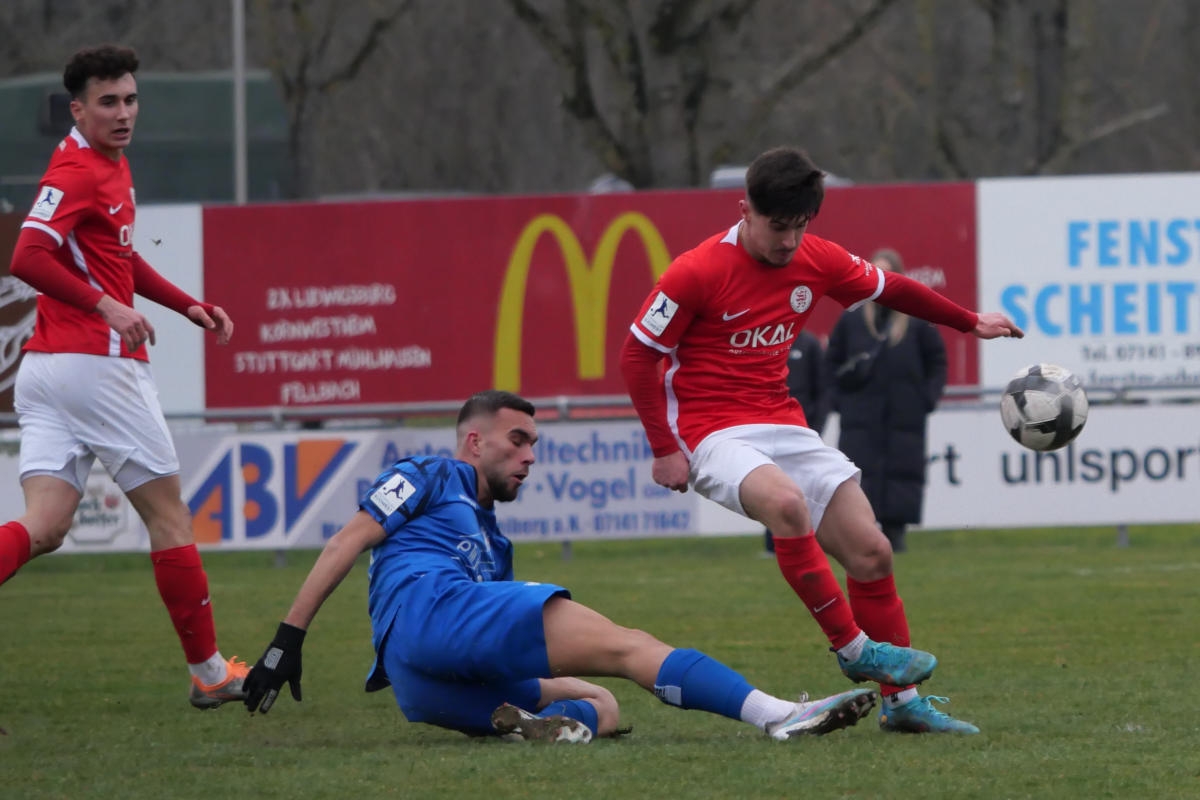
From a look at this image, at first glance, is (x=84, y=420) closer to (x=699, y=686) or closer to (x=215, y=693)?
(x=215, y=693)

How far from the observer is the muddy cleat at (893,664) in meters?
5.96

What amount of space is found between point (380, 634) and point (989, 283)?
11.2 metres

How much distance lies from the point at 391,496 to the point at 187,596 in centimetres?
114

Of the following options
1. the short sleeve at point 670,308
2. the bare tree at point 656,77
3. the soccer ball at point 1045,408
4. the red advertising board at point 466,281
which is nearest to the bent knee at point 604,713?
the short sleeve at point 670,308

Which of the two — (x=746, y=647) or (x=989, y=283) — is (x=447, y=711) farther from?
(x=989, y=283)

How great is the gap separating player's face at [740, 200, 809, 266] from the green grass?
1.53 m

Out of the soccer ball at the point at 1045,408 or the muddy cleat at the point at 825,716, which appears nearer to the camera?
the muddy cleat at the point at 825,716

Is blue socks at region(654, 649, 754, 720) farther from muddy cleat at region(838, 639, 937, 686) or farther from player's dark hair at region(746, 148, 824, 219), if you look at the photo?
player's dark hair at region(746, 148, 824, 219)

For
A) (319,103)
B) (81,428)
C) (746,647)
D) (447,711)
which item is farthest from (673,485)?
(319,103)

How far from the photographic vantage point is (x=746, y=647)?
8.90 m

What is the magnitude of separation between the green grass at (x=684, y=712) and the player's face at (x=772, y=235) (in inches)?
60.2

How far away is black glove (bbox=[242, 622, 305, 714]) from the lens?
580 centimetres

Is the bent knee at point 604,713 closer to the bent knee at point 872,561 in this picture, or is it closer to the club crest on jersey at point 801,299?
the bent knee at point 872,561

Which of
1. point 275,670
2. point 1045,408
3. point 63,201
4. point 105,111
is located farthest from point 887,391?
point 275,670
